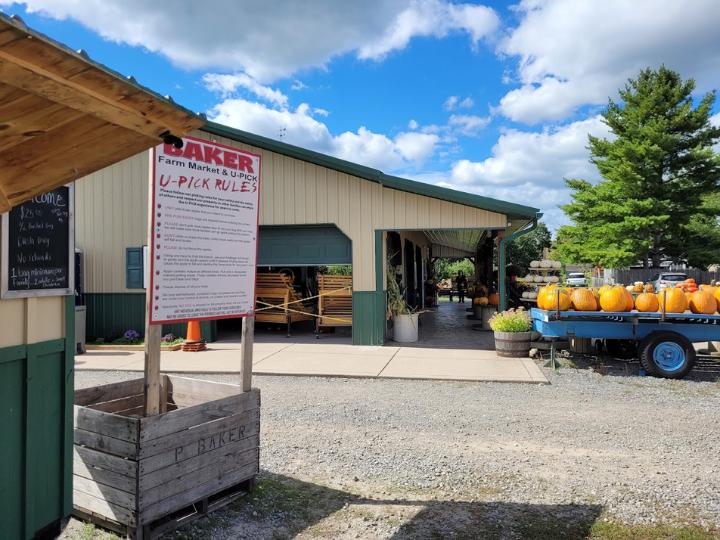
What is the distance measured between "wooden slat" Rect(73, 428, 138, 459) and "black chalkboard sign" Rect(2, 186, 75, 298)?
95 cm

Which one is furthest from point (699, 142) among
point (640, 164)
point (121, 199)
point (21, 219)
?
point (21, 219)

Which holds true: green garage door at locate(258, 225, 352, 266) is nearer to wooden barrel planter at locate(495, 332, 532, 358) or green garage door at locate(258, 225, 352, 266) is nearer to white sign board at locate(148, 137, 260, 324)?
wooden barrel planter at locate(495, 332, 532, 358)

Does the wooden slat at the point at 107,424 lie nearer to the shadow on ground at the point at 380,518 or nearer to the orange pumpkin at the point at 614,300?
the shadow on ground at the point at 380,518

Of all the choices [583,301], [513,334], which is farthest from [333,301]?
[583,301]

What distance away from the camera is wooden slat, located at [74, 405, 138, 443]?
10.6ft

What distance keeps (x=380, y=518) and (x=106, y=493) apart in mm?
1794

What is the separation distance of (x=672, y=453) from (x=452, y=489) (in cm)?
227

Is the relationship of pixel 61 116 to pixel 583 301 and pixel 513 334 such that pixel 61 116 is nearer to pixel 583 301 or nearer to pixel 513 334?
pixel 583 301

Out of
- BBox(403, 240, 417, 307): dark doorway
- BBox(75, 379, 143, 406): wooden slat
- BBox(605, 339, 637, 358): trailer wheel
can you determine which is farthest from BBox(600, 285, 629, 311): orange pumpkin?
BBox(403, 240, 417, 307): dark doorway

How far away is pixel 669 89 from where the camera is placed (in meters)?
28.6

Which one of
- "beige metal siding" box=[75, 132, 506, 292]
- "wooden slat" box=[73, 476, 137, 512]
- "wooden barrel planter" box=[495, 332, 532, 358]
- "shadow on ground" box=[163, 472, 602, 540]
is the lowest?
"shadow on ground" box=[163, 472, 602, 540]

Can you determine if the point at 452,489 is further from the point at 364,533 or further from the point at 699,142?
the point at 699,142

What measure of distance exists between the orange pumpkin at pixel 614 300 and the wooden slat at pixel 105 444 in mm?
7258

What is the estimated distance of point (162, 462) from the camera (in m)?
3.33
